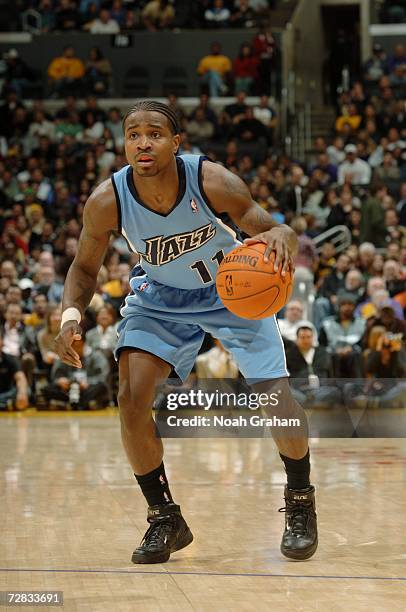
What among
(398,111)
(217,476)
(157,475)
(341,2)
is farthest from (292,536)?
(341,2)

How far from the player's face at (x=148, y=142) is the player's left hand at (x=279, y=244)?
0.54 metres

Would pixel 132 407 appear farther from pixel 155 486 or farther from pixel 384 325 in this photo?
pixel 384 325

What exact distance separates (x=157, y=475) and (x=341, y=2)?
19729 mm

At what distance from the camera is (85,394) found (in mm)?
11500

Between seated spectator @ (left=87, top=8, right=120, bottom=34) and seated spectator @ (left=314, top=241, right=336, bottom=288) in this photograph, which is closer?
seated spectator @ (left=314, top=241, right=336, bottom=288)

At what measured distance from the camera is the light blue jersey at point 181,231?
442 centimetres

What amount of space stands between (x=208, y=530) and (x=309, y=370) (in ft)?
18.2

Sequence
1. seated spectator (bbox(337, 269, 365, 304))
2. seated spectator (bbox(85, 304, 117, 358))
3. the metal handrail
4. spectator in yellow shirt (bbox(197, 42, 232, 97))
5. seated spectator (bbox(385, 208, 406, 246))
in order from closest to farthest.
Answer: seated spectator (bbox(85, 304, 117, 358)) < seated spectator (bbox(337, 269, 365, 304)) < seated spectator (bbox(385, 208, 406, 246)) < the metal handrail < spectator in yellow shirt (bbox(197, 42, 232, 97))

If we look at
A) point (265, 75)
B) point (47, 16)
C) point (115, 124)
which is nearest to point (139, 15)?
point (47, 16)

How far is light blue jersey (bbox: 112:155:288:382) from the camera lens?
444 cm

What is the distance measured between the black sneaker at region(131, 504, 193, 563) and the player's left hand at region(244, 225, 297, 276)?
1.26 metres

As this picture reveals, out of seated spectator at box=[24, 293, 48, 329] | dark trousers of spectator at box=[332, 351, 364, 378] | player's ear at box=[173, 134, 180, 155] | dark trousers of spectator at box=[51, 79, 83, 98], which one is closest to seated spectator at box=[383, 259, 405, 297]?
dark trousers of spectator at box=[332, 351, 364, 378]

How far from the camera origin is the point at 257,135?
17.6 meters

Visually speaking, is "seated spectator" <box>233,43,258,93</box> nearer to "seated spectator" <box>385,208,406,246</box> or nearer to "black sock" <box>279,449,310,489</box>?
"seated spectator" <box>385,208,406,246</box>
